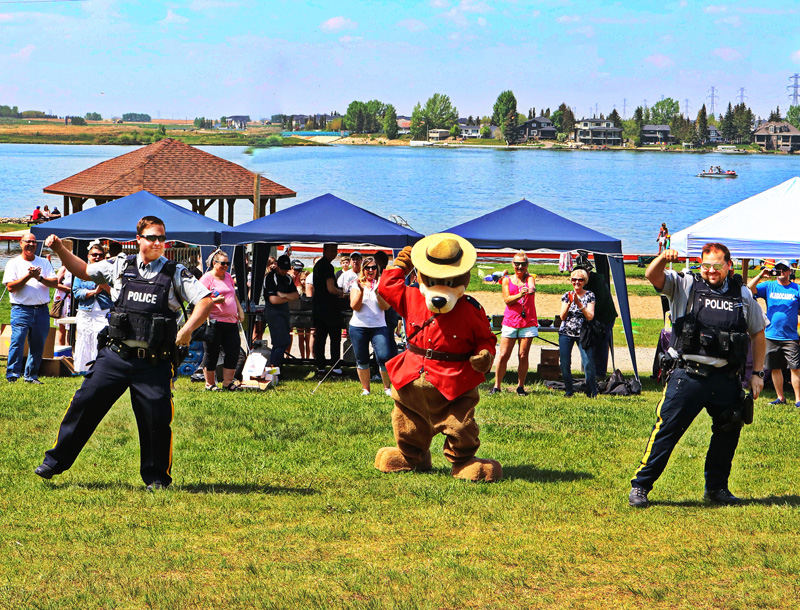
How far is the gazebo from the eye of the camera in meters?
25.6

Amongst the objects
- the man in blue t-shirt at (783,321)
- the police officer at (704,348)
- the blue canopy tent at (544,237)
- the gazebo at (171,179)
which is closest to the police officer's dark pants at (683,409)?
the police officer at (704,348)

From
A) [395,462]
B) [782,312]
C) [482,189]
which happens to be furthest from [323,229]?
[482,189]

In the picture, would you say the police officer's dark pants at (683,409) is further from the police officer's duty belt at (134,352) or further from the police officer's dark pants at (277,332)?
the police officer's dark pants at (277,332)

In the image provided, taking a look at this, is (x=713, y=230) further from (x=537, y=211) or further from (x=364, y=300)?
(x=364, y=300)

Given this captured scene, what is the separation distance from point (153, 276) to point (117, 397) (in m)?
0.89

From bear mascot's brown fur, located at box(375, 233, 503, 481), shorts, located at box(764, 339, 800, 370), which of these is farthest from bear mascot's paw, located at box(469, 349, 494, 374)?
shorts, located at box(764, 339, 800, 370)

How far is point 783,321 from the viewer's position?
10938mm

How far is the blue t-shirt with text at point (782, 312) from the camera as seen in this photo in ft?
35.8

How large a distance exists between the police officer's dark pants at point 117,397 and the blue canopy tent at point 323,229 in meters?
6.03

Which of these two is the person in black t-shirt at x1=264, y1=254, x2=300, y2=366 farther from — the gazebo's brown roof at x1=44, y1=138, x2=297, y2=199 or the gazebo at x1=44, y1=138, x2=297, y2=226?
the gazebo's brown roof at x1=44, y1=138, x2=297, y2=199

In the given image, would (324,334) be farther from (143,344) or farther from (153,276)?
(143,344)

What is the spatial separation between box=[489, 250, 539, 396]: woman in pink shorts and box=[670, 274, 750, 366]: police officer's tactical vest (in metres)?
5.01

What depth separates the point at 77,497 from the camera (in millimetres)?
6266

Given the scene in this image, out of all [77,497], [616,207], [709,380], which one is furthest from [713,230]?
[616,207]
